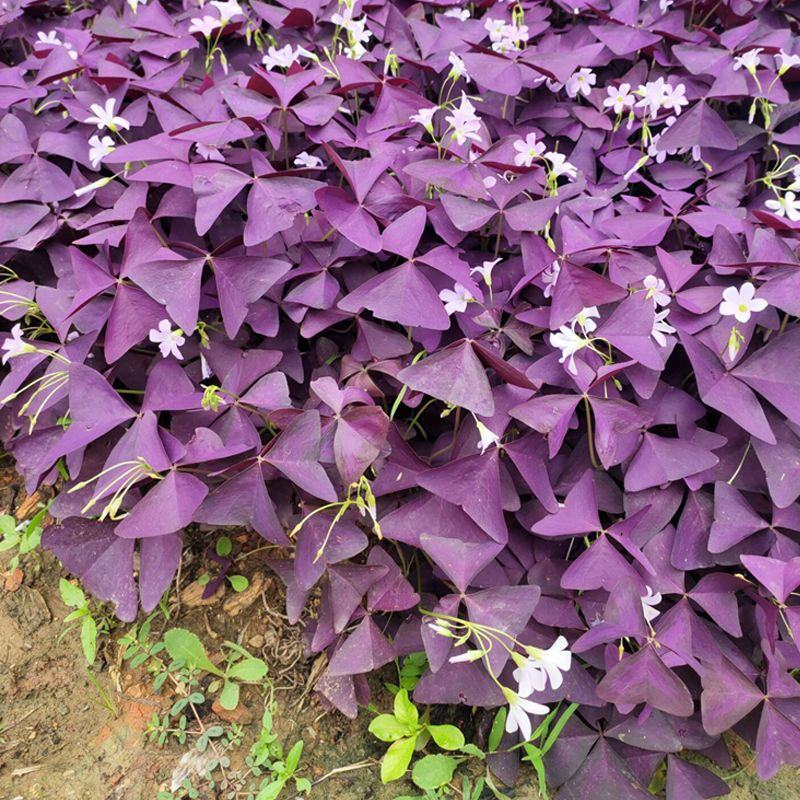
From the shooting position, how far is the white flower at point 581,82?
1.68m

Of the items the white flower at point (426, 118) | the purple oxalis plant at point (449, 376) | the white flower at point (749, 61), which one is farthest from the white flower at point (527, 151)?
the white flower at point (749, 61)

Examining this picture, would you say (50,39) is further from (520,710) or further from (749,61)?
(520,710)

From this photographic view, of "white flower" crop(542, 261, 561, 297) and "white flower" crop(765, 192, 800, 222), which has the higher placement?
"white flower" crop(542, 261, 561, 297)

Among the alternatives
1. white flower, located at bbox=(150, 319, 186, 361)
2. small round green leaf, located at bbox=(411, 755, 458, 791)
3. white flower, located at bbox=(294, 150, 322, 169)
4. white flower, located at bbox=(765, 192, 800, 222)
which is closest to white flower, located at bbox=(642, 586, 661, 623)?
small round green leaf, located at bbox=(411, 755, 458, 791)

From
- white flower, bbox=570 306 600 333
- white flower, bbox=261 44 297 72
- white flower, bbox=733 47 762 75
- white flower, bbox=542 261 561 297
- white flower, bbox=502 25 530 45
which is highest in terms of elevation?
white flower, bbox=261 44 297 72

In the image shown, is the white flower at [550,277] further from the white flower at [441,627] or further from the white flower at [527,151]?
the white flower at [441,627]

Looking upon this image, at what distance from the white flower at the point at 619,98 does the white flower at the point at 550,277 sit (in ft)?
1.77

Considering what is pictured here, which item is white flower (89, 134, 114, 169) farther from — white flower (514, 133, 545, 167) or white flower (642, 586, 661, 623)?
white flower (642, 586, 661, 623)

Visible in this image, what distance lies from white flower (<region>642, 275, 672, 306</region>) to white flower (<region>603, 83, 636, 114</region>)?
0.52 metres

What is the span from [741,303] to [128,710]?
138 centimetres

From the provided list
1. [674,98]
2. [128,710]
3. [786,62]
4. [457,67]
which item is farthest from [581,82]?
[128,710]

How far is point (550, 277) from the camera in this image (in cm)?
136

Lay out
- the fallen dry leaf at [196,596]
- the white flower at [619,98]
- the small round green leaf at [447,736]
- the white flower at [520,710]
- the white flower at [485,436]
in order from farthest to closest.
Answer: the white flower at [619,98], the fallen dry leaf at [196,596], the small round green leaf at [447,736], the white flower at [485,436], the white flower at [520,710]

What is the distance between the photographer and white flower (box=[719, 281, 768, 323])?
1.25m
